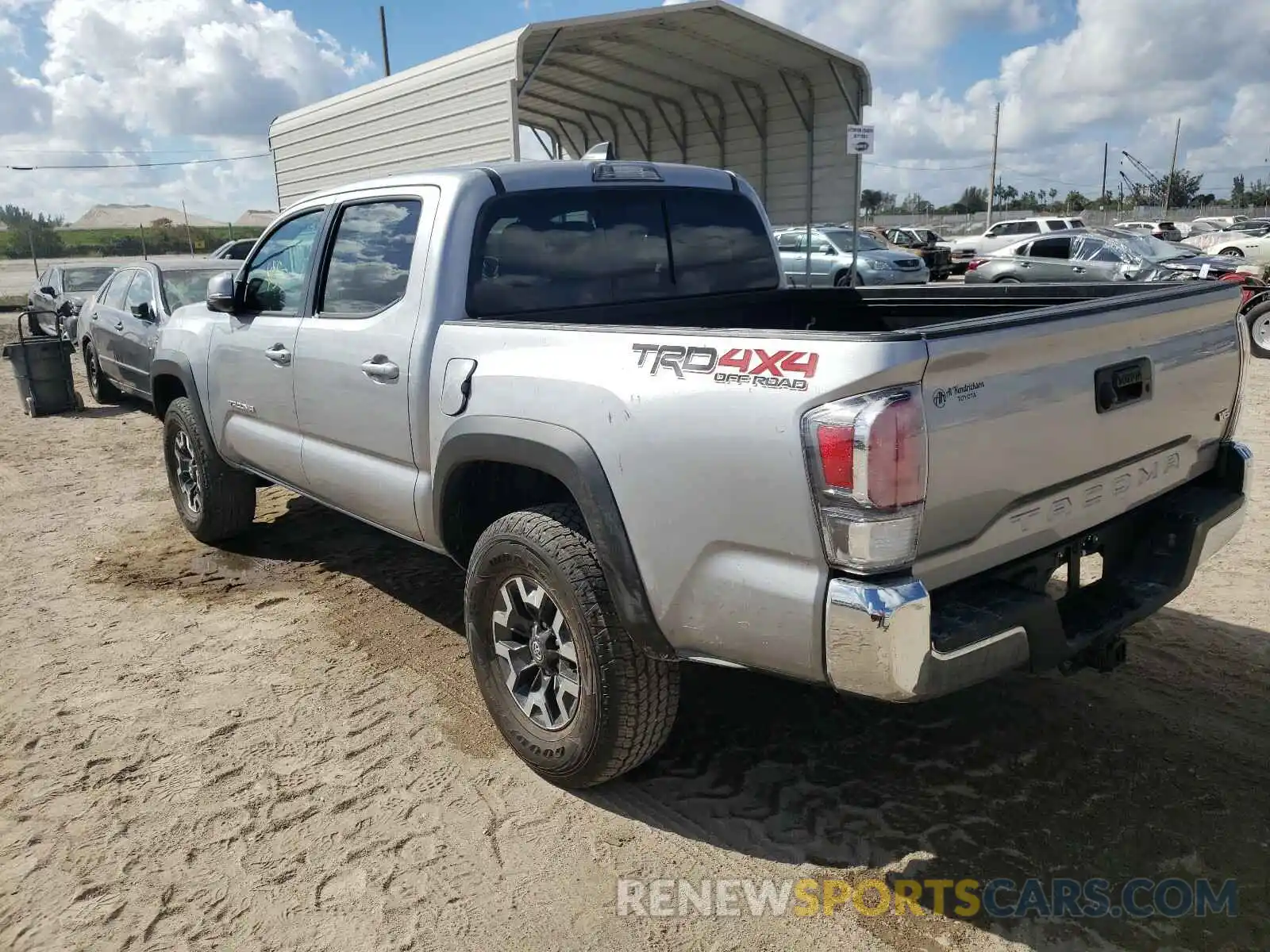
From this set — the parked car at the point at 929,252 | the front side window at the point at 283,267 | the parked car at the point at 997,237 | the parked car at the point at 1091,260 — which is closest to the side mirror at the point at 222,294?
the front side window at the point at 283,267

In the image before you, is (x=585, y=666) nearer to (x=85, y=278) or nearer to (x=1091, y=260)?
(x=1091, y=260)

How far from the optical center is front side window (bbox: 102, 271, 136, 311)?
1025cm

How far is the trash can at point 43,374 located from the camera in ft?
34.3

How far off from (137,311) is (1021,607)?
8.90 metres

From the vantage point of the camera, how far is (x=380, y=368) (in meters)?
3.58

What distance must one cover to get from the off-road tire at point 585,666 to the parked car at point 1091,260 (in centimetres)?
1307

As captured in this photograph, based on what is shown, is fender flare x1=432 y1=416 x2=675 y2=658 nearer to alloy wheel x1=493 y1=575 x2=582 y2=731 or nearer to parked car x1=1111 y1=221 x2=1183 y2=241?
alloy wheel x1=493 y1=575 x2=582 y2=731

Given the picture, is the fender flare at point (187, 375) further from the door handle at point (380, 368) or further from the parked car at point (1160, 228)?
the parked car at point (1160, 228)

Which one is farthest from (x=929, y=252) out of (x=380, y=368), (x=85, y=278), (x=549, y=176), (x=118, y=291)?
(x=380, y=368)

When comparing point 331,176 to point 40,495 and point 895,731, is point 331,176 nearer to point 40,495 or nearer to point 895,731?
point 40,495

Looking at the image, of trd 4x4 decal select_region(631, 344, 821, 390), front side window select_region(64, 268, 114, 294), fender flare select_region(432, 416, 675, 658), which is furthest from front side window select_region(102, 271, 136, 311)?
trd 4x4 decal select_region(631, 344, 821, 390)

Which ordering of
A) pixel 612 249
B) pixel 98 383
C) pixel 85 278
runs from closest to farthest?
pixel 612 249
pixel 98 383
pixel 85 278

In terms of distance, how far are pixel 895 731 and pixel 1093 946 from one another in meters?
1.06

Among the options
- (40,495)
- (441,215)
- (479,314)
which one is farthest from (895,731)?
(40,495)
